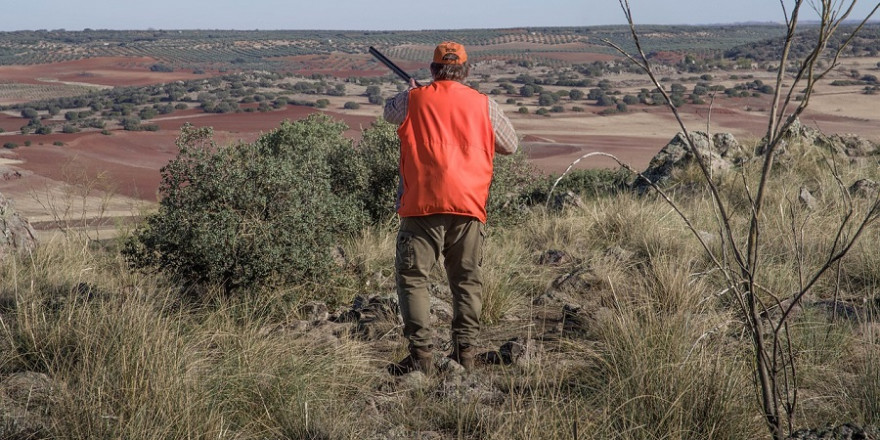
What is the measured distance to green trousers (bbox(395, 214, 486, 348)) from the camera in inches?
157

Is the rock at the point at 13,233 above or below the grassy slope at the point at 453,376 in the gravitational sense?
below

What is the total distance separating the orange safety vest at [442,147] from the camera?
3.79 metres

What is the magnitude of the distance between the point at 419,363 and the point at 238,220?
5.51ft

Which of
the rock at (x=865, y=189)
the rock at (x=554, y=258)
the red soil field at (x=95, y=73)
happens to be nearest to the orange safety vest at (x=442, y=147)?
the rock at (x=554, y=258)

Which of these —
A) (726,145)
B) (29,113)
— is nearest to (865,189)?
(726,145)

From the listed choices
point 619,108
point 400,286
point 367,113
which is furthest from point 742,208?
point 619,108

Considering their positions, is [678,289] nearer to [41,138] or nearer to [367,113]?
[41,138]

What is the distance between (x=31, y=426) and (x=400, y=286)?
5.60 feet

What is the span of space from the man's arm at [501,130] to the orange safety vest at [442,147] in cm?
11

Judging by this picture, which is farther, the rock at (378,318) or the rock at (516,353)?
the rock at (378,318)

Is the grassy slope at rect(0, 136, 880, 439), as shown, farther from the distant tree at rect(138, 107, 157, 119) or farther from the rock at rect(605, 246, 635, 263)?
the distant tree at rect(138, 107, 157, 119)

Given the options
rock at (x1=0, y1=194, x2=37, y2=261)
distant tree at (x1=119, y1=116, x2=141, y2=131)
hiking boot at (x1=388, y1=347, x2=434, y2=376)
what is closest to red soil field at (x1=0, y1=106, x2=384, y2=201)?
distant tree at (x1=119, y1=116, x2=141, y2=131)

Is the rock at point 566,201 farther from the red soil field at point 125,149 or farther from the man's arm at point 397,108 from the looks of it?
the red soil field at point 125,149

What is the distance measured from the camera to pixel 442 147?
3781 mm
